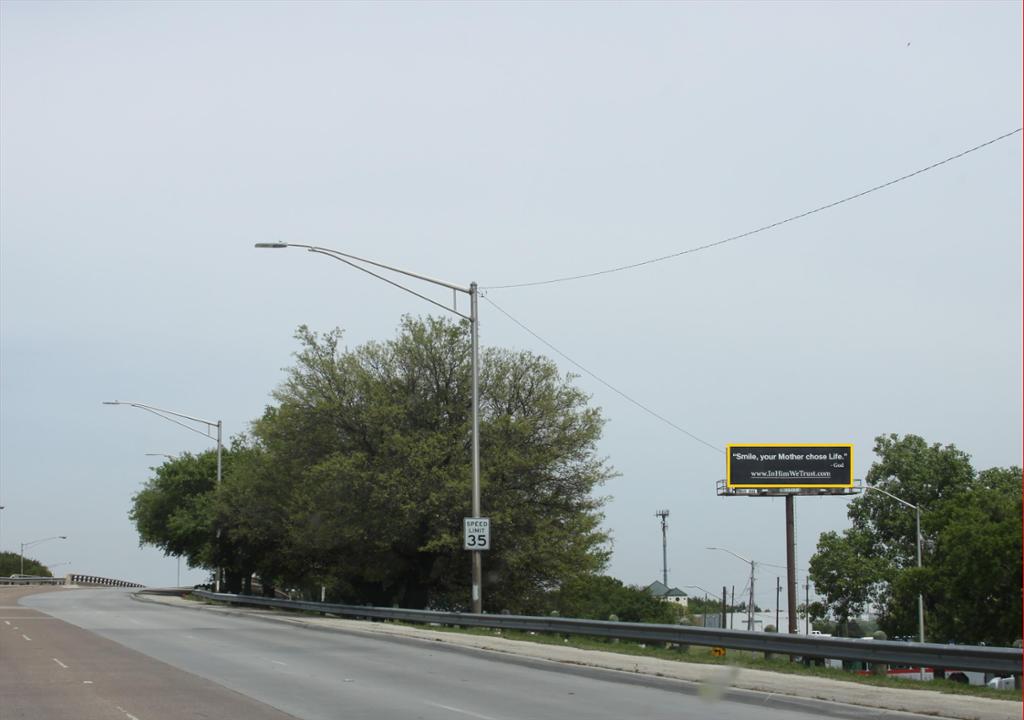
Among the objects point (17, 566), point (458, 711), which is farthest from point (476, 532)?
point (17, 566)

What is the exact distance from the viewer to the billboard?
64.7 m

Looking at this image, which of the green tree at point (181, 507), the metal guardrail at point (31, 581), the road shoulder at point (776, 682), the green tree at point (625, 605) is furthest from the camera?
the metal guardrail at point (31, 581)

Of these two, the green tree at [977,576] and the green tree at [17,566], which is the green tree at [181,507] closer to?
the green tree at [977,576]

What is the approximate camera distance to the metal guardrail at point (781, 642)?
16.5 meters

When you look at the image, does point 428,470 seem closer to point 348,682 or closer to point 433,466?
point 433,466

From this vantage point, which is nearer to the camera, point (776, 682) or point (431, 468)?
point (776, 682)

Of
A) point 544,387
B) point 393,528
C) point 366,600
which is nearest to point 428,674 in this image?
point 393,528

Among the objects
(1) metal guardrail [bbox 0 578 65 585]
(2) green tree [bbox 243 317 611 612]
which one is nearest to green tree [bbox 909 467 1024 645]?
(2) green tree [bbox 243 317 611 612]

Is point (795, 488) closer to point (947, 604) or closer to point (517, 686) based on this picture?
point (947, 604)

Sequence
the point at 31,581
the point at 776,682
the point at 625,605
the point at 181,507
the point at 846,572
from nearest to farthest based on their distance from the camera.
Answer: the point at 776,682, the point at 181,507, the point at 846,572, the point at 625,605, the point at 31,581

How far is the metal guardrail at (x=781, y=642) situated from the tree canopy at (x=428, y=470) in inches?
261

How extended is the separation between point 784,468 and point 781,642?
44.6 m

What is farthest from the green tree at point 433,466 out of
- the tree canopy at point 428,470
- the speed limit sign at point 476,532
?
the speed limit sign at point 476,532

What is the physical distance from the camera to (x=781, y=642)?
70.9 ft
